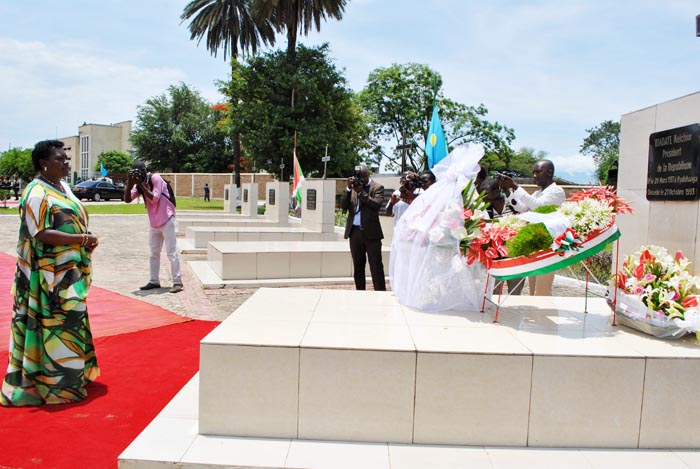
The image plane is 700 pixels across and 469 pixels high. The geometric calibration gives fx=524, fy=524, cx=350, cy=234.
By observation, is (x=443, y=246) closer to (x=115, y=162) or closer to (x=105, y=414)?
(x=105, y=414)

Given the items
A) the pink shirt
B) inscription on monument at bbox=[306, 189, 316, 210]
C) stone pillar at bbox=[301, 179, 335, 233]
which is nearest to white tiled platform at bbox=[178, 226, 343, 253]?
stone pillar at bbox=[301, 179, 335, 233]

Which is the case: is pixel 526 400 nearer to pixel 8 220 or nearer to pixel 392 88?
pixel 8 220

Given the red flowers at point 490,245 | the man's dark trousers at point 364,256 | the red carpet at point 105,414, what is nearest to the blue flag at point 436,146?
the man's dark trousers at point 364,256

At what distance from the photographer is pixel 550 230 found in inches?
139

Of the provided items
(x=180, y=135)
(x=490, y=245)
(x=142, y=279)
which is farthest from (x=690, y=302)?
(x=180, y=135)

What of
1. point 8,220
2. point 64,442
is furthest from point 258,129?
point 64,442

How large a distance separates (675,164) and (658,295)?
166cm

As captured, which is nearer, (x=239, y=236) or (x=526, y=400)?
(x=526, y=400)

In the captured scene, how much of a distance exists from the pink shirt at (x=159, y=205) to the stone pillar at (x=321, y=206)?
6314 mm

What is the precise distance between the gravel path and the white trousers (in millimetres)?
297

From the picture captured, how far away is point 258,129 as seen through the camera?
27.0 meters

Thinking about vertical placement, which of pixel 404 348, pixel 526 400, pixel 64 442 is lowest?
pixel 64 442

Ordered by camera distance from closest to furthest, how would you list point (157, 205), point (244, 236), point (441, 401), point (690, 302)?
point (441, 401) < point (690, 302) < point (157, 205) < point (244, 236)

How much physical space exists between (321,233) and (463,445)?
1043 centimetres
